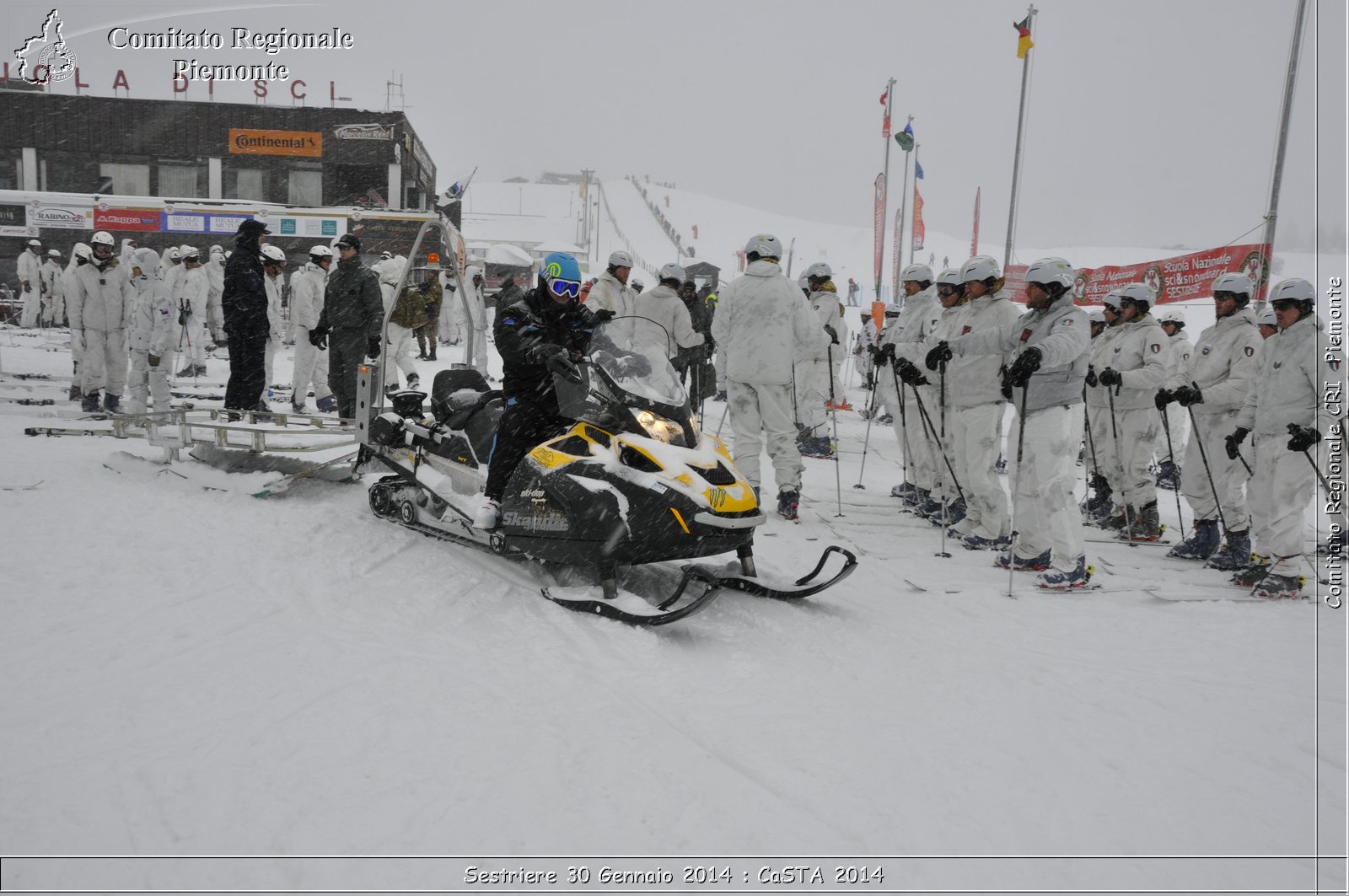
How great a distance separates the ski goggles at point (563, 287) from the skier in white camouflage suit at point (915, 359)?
344cm

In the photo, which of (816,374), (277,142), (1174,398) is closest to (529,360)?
(1174,398)

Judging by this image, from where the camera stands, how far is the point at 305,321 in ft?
39.0

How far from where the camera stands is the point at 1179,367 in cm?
862

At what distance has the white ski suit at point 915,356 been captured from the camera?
26.9ft

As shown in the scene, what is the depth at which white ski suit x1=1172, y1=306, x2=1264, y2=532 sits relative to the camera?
22.3ft

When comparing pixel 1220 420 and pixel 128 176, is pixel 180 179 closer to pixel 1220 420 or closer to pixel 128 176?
pixel 128 176

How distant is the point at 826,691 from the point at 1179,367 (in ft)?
22.0

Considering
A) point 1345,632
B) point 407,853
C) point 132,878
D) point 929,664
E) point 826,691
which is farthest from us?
point 1345,632

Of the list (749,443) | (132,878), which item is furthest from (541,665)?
(749,443)

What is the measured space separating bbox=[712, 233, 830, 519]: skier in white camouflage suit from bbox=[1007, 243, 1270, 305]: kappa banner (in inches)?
253

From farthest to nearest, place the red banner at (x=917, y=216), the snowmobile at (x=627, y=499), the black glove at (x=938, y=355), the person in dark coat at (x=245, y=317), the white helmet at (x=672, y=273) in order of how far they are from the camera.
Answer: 1. the red banner at (x=917, y=216)
2. the white helmet at (x=672, y=273)
3. the person in dark coat at (x=245, y=317)
4. the black glove at (x=938, y=355)
5. the snowmobile at (x=627, y=499)

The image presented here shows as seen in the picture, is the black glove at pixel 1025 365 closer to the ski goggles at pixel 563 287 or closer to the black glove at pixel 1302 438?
the black glove at pixel 1302 438

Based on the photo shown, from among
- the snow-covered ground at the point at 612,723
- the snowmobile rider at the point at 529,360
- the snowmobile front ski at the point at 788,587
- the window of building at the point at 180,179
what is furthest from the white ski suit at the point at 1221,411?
the window of building at the point at 180,179

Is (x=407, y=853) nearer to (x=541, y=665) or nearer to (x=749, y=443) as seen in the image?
(x=541, y=665)
